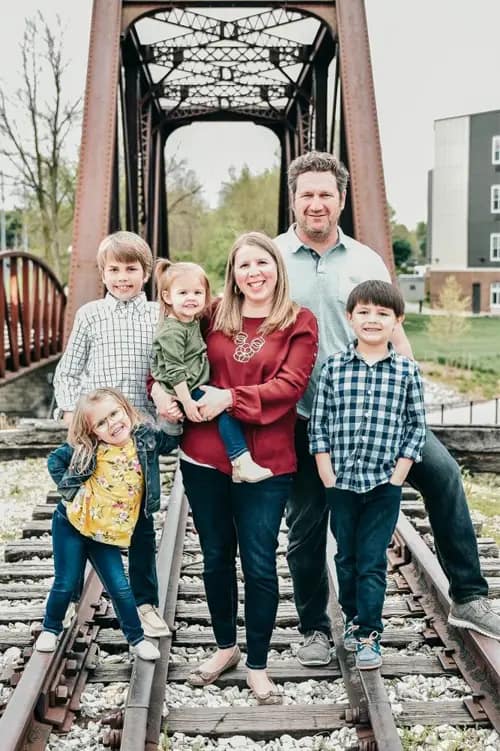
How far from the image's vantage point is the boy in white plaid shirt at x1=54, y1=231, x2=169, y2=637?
3.55 metres

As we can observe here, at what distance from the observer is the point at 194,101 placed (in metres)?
17.7

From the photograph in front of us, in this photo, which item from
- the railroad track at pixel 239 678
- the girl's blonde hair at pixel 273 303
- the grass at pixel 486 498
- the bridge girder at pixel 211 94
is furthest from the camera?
the bridge girder at pixel 211 94

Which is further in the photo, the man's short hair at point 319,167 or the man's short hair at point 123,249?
the man's short hair at point 123,249

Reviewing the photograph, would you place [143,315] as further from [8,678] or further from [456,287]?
[456,287]

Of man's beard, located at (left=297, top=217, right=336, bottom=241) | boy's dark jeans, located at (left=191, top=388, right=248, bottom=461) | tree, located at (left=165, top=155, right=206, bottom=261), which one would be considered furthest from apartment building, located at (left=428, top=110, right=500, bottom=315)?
boy's dark jeans, located at (left=191, top=388, right=248, bottom=461)

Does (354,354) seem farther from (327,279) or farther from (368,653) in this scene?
(368,653)

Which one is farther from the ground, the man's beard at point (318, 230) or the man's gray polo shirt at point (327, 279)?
the man's beard at point (318, 230)

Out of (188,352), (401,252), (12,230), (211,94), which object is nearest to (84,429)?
(188,352)

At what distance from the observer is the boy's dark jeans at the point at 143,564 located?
12.0ft

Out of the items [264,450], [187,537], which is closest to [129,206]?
[187,537]

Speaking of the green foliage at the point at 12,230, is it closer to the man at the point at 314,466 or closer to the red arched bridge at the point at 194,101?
the red arched bridge at the point at 194,101

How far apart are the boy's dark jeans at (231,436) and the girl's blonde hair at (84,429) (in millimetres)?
450

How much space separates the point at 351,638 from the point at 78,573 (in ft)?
3.71

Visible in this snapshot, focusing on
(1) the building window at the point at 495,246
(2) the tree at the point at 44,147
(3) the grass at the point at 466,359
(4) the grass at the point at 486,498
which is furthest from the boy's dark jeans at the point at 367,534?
(1) the building window at the point at 495,246
